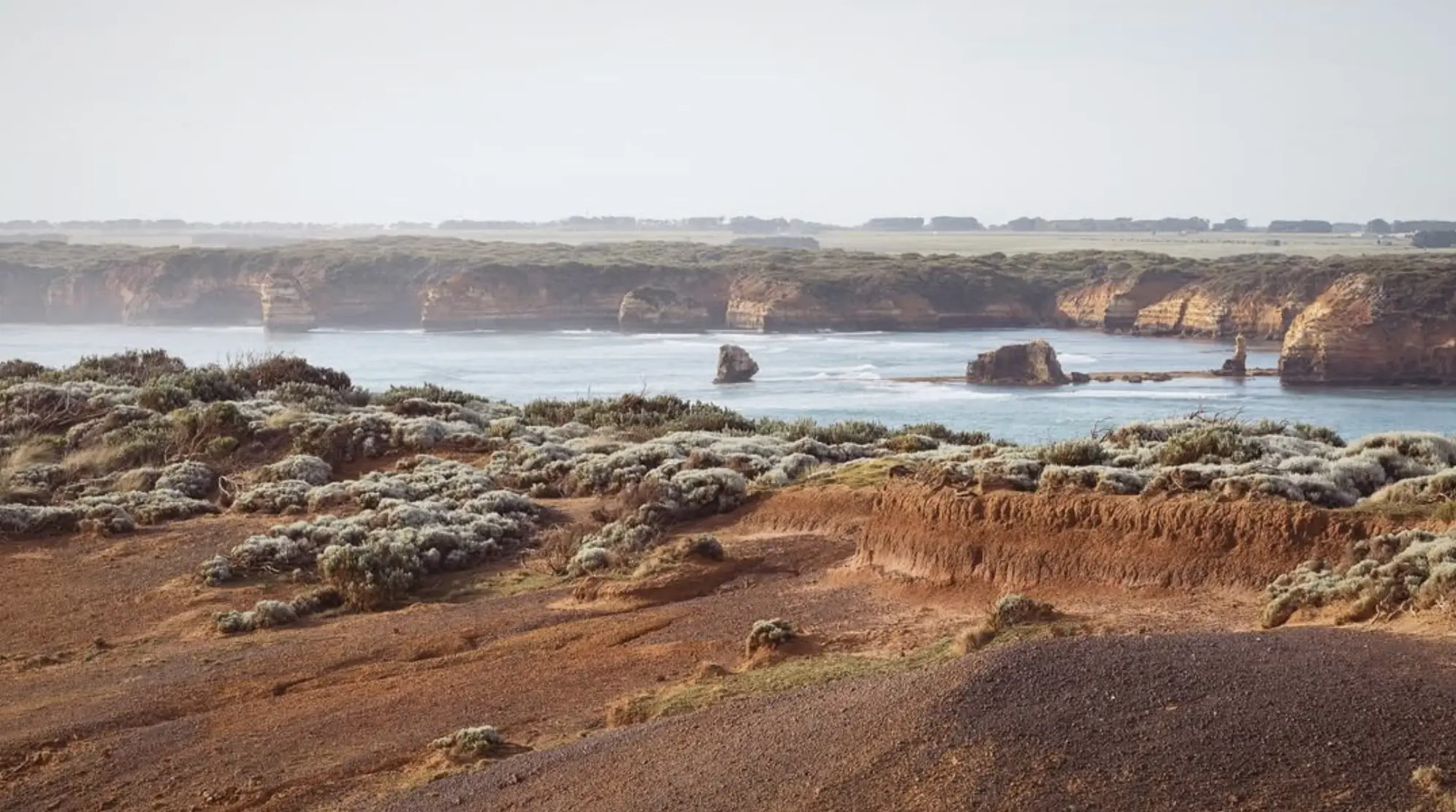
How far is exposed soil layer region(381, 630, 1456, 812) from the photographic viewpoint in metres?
6.66

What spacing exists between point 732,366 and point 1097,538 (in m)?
51.4

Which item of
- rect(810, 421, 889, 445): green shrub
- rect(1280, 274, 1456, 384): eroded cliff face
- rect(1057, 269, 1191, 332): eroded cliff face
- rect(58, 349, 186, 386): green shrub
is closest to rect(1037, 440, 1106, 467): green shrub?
rect(810, 421, 889, 445): green shrub

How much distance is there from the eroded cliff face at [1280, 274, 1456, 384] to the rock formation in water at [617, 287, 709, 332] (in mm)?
47304

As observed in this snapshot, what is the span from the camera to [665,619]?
43.0ft

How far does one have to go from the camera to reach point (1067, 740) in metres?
7.24

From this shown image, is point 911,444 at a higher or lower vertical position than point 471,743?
higher

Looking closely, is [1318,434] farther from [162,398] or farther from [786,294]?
[786,294]

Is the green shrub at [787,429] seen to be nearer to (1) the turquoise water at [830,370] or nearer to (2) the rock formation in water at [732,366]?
(1) the turquoise water at [830,370]

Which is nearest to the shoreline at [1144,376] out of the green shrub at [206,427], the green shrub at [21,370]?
the green shrub at [21,370]

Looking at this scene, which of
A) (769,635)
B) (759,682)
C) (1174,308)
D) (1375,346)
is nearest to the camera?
(759,682)

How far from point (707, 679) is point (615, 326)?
96.1 meters

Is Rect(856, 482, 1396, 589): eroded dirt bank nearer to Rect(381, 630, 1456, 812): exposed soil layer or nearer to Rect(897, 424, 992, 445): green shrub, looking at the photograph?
Rect(381, 630, 1456, 812): exposed soil layer

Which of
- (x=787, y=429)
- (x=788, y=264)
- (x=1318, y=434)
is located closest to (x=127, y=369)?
(x=787, y=429)

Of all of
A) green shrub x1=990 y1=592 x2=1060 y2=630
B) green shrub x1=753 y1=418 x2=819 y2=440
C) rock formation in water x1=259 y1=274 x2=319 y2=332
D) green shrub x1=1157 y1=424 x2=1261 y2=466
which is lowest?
rock formation in water x1=259 y1=274 x2=319 y2=332
